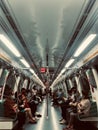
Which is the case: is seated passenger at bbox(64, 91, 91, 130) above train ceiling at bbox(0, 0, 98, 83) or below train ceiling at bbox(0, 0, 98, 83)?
below

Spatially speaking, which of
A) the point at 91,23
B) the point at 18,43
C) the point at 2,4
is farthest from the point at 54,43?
the point at 2,4

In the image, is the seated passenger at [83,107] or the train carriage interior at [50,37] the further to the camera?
the seated passenger at [83,107]

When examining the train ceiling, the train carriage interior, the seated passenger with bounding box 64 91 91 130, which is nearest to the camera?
the train ceiling

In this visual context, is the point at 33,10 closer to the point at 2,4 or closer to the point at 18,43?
the point at 2,4

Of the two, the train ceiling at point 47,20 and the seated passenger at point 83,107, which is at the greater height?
the train ceiling at point 47,20

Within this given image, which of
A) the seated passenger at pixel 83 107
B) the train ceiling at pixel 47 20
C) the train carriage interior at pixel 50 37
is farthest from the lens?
the seated passenger at pixel 83 107

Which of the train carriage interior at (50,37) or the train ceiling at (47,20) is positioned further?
the train carriage interior at (50,37)

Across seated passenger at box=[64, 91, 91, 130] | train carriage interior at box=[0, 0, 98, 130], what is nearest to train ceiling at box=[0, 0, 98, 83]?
train carriage interior at box=[0, 0, 98, 130]

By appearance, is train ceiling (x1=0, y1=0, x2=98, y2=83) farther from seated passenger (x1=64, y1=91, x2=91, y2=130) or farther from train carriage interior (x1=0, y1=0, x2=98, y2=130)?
seated passenger (x1=64, y1=91, x2=91, y2=130)

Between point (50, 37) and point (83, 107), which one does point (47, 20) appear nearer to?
point (50, 37)

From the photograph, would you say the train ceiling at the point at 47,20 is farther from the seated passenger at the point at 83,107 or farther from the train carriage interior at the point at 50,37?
the seated passenger at the point at 83,107

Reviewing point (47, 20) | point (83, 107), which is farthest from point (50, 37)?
point (83, 107)

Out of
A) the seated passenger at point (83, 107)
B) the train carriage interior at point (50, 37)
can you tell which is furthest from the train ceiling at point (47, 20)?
the seated passenger at point (83, 107)

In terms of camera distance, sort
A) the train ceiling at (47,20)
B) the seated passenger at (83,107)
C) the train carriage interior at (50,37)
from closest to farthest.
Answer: the train ceiling at (47,20), the train carriage interior at (50,37), the seated passenger at (83,107)
